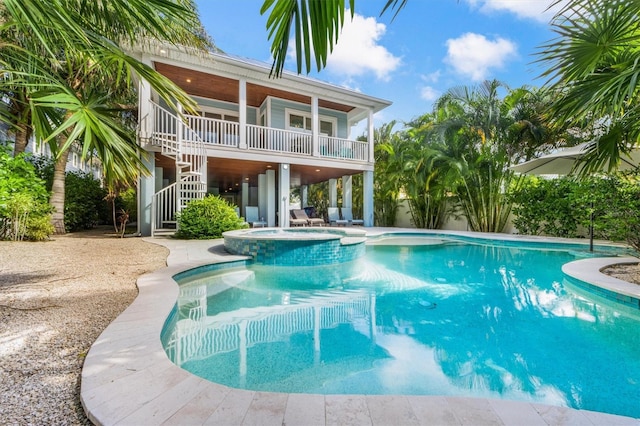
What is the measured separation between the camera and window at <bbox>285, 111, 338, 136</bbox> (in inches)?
A: 545

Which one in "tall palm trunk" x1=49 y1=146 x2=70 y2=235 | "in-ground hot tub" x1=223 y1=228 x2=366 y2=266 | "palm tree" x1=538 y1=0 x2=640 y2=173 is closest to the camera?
"palm tree" x1=538 y1=0 x2=640 y2=173

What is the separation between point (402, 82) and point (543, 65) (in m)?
11.6

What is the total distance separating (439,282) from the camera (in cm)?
557

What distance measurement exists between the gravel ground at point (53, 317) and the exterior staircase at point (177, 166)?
326cm

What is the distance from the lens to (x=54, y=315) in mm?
3135

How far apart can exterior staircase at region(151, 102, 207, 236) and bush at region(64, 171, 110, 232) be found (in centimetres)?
398

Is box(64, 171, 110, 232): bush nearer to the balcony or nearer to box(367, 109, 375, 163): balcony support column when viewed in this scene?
the balcony

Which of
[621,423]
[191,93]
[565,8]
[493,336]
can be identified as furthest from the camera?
[191,93]

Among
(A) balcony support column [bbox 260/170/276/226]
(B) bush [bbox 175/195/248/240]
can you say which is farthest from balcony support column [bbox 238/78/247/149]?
(B) bush [bbox 175/195/248/240]

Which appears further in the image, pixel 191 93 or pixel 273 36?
pixel 191 93

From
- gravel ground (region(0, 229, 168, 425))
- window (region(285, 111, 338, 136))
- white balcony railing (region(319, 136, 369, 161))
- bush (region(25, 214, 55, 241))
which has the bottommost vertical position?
gravel ground (region(0, 229, 168, 425))

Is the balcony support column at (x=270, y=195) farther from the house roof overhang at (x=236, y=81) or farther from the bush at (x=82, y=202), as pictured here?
the bush at (x=82, y=202)

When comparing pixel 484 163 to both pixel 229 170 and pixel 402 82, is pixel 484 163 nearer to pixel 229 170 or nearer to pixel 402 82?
pixel 402 82

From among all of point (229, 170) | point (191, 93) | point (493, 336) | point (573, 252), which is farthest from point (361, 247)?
point (191, 93)
